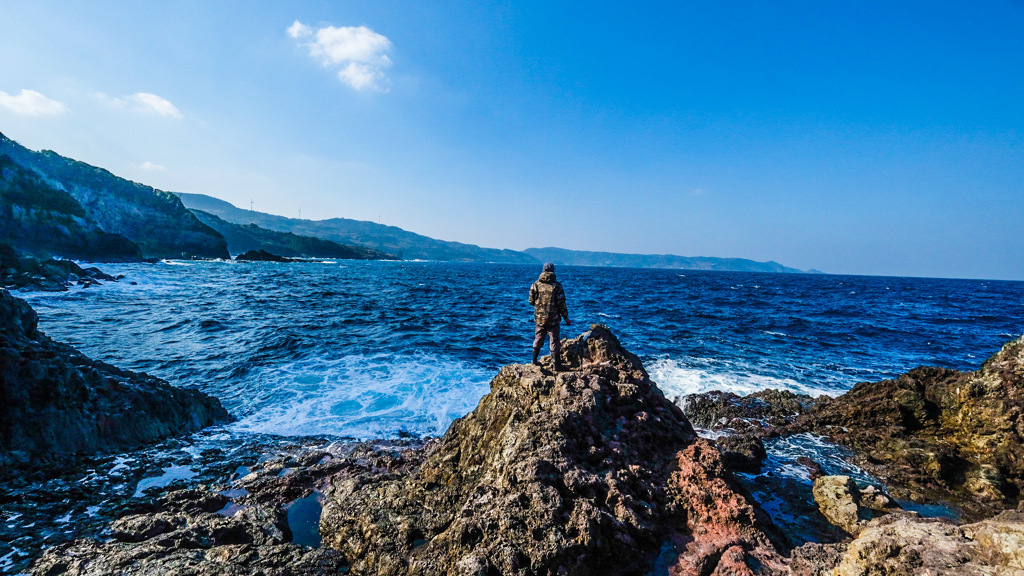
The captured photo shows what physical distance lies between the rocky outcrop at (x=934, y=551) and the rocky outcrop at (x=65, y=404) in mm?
14046

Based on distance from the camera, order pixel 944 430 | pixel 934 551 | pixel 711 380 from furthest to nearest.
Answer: pixel 711 380 → pixel 944 430 → pixel 934 551

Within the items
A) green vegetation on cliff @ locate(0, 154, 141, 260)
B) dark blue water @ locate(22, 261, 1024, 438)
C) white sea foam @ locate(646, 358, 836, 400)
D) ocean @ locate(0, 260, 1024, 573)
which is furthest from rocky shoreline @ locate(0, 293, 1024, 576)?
green vegetation on cliff @ locate(0, 154, 141, 260)

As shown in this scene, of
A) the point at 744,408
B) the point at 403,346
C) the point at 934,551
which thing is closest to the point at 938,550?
the point at 934,551

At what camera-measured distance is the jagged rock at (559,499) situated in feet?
15.9

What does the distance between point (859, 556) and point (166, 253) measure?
12818 centimetres

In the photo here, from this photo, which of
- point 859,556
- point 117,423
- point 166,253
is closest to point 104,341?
point 117,423

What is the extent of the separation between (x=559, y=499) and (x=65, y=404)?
11848 mm

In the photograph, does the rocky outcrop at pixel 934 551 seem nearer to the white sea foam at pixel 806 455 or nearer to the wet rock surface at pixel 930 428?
the wet rock surface at pixel 930 428

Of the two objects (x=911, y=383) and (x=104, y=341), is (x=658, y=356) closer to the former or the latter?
(x=911, y=383)

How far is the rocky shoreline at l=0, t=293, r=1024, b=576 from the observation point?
476 centimetres

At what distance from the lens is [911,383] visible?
37.8 feet

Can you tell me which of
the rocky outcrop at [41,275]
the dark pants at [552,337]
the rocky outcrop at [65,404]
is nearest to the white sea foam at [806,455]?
the dark pants at [552,337]

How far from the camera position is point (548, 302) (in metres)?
8.89

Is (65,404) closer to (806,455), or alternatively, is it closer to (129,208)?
(806,455)
